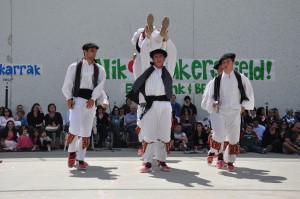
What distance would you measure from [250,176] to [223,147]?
48.0 inches

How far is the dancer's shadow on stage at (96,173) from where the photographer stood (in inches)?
316

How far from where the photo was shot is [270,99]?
17438 millimetres

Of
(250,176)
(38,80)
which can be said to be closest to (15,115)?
(38,80)

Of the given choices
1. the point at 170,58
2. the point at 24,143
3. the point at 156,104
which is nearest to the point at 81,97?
the point at 156,104

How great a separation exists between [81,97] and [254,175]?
119 inches

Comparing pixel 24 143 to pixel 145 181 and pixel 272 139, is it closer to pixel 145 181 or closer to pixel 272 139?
pixel 272 139

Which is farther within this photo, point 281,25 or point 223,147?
point 281,25

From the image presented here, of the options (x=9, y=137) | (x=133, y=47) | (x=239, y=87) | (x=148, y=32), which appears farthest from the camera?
(x=133, y=47)

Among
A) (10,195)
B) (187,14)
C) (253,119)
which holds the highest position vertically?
(187,14)

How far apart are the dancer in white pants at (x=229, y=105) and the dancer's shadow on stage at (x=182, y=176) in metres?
0.85

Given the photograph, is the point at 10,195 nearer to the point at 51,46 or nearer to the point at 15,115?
the point at 15,115

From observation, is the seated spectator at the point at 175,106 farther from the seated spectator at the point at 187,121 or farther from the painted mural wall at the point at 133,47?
the painted mural wall at the point at 133,47

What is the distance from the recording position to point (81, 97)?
915 centimetres

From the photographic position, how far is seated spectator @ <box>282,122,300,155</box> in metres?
13.4
